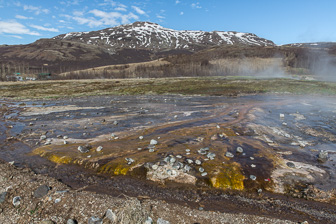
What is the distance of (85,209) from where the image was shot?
5.93 metres

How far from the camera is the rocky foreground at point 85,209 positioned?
5559 mm

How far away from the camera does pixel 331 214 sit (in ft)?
20.0

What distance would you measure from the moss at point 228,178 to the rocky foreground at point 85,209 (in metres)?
1.76

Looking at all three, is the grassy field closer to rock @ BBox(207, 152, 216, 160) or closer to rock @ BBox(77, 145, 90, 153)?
rock @ BBox(207, 152, 216, 160)

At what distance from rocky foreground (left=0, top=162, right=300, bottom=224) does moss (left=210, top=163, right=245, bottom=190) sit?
5.77 feet

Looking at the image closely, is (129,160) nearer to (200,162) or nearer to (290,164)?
(200,162)

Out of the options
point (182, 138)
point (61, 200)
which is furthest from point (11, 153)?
point (182, 138)

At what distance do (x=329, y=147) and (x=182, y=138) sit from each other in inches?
316

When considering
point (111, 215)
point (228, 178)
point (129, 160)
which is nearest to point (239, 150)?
point (228, 178)

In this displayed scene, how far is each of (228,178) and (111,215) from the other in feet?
14.7

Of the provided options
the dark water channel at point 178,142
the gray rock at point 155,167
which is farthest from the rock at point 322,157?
the gray rock at point 155,167

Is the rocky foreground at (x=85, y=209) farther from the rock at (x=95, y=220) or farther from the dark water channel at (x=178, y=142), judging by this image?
the dark water channel at (x=178, y=142)

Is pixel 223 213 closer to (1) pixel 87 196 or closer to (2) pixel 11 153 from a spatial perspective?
(1) pixel 87 196

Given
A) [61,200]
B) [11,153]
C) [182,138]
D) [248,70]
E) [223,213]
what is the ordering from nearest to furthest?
[223,213], [61,200], [11,153], [182,138], [248,70]
